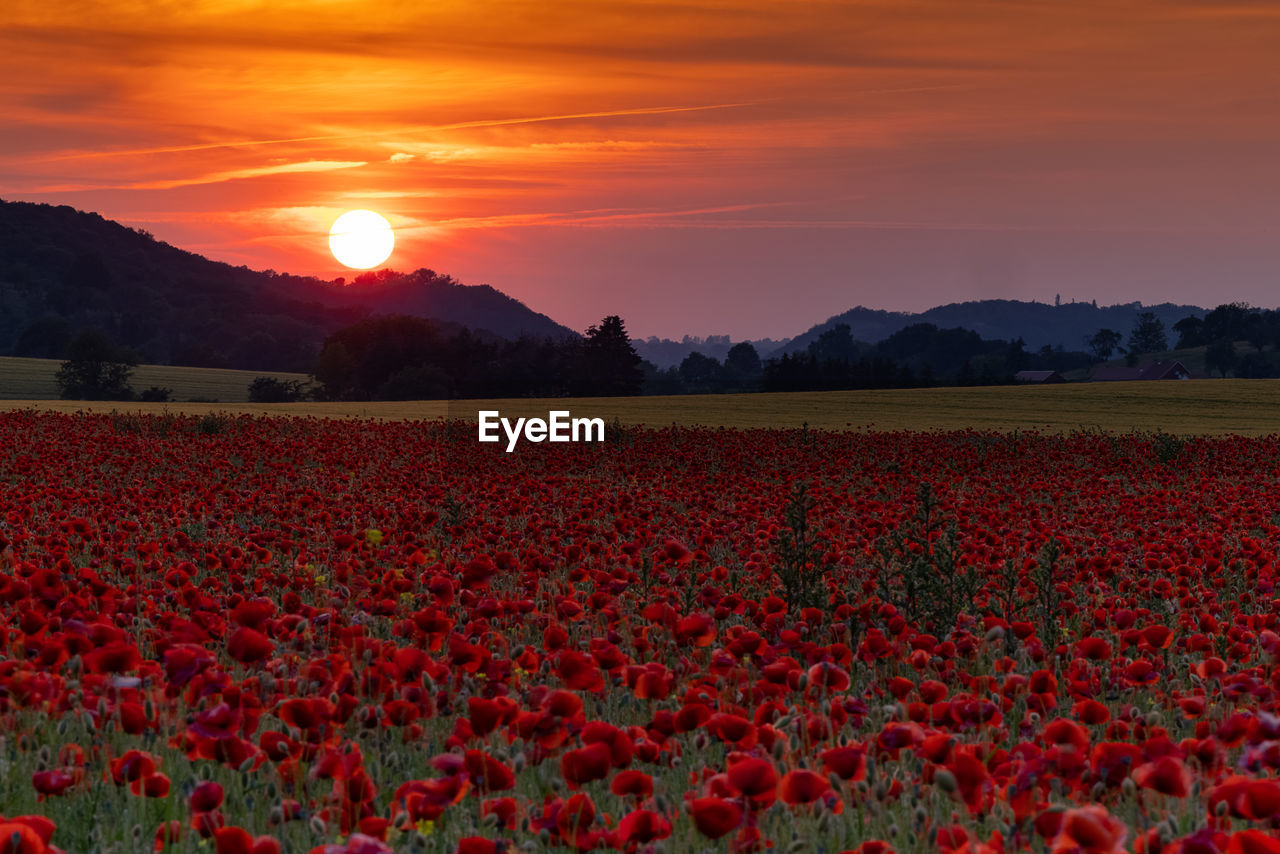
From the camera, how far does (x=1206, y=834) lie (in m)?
2.64

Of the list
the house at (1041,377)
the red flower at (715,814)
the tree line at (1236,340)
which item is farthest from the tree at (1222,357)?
the red flower at (715,814)

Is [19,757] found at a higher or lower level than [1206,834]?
lower

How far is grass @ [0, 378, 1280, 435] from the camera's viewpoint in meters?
42.7

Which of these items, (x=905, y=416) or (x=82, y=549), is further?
(x=905, y=416)

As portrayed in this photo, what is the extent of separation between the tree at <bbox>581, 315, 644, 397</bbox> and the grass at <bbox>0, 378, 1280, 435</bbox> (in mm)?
42673

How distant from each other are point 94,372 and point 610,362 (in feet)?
154

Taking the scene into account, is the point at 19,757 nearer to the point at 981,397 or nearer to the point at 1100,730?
the point at 1100,730

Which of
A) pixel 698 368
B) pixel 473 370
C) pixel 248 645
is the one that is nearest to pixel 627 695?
pixel 248 645

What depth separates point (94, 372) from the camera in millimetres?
107812

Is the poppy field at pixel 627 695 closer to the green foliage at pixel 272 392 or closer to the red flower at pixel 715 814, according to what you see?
the red flower at pixel 715 814

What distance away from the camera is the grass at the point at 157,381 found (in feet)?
330

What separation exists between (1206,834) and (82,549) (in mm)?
9677

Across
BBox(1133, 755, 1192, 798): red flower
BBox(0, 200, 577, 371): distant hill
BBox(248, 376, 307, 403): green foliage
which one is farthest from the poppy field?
BBox(0, 200, 577, 371): distant hill

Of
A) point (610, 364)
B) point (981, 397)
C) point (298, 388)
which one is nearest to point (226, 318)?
point (298, 388)
